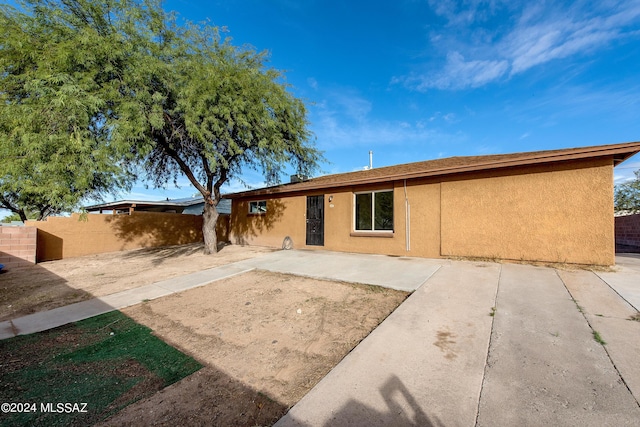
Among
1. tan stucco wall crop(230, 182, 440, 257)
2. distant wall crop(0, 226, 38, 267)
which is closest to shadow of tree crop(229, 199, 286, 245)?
tan stucco wall crop(230, 182, 440, 257)

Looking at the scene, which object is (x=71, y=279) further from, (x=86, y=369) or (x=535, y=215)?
(x=535, y=215)

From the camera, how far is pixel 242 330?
136 inches

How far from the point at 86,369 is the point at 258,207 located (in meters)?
10.5

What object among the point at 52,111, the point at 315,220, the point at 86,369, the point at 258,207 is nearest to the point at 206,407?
the point at 86,369

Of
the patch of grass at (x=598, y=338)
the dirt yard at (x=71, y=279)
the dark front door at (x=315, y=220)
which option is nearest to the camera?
the patch of grass at (x=598, y=338)

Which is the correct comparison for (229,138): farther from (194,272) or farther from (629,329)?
(629,329)

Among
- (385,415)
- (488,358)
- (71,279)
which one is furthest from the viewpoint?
(71,279)

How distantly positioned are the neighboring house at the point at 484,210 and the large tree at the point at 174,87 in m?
3.30

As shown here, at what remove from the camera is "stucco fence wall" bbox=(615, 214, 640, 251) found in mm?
11523

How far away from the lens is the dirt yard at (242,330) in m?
2.06

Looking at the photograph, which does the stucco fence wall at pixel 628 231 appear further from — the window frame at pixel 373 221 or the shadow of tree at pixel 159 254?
the shadow of tree at pixel 159 254

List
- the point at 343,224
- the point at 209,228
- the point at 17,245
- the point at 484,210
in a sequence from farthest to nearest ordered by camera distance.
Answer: the point at 209,228
the point at 343,224
the point at 17,245
the point at 484,210

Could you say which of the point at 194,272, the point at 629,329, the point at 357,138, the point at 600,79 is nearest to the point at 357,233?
the point at 194,272

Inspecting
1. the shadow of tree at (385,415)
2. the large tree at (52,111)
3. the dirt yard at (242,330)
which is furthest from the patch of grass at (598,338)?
the large tree at (52,111)
